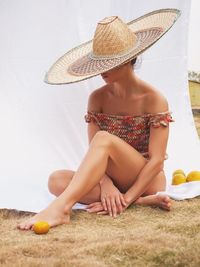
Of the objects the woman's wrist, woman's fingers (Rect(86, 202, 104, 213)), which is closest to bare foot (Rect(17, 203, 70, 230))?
woman's fingers (Rect(86, 202, 104, 213))

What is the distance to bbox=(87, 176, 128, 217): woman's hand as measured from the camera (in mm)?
2986

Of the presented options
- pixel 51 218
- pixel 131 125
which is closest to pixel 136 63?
pixel 131 125

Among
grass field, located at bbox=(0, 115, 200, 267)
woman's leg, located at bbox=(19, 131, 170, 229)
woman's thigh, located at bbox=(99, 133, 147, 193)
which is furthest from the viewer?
woman's thigh, located at bbox=(99, 133, 147, 193)

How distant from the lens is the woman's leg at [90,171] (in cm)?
278

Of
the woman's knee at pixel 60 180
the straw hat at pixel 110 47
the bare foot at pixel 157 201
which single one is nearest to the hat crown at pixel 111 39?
the straw hat at pixel 110 47

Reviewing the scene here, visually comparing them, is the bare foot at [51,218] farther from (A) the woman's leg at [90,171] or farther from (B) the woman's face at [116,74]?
(B) the woman's face at [116,74]

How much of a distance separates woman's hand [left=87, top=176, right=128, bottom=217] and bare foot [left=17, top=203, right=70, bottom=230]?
26cm

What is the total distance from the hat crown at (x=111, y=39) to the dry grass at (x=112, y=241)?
2.79 feet

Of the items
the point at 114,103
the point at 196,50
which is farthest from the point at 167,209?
the point at 196,50

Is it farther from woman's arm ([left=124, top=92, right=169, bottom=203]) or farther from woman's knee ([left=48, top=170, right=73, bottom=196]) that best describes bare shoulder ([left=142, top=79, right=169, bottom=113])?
woman's knee ([left=48, top=170, right=73, bottom=196])

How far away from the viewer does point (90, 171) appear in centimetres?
281

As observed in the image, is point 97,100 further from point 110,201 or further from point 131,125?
point 110,201

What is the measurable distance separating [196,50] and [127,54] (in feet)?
8.60

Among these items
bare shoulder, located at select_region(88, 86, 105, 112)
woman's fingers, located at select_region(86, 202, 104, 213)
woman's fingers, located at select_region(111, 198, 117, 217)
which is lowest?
woman's fingers, located at select_region(86, 202, 104, 213)
